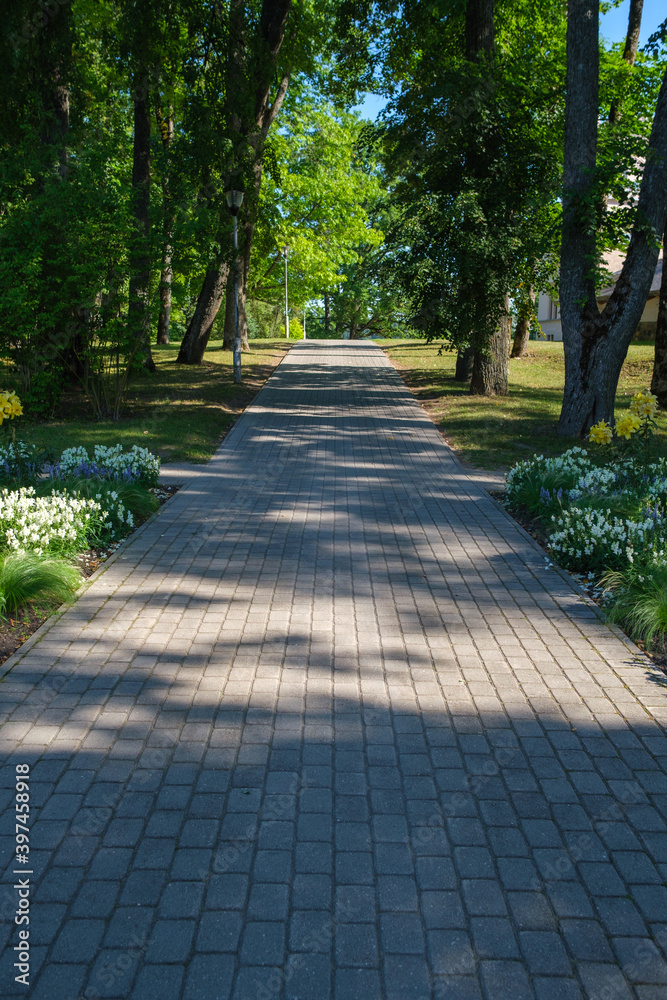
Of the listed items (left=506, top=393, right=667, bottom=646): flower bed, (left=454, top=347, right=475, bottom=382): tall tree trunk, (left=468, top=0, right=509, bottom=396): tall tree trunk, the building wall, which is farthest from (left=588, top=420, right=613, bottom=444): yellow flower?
the building wall

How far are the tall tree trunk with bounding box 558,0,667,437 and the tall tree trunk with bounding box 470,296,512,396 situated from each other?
4782mm

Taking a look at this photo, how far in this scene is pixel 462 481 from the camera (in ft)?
34.1

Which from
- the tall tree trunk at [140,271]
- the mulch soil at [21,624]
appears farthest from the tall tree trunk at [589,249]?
the mulch soil at [21,624]

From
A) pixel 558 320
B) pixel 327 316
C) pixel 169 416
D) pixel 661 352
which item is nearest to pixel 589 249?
pixel 661 352

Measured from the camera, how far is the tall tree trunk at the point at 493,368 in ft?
55.9

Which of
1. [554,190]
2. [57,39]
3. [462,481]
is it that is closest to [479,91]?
[554,190]

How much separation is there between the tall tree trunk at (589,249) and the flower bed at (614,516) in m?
2.42

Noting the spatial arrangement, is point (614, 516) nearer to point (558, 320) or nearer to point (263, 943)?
point (263, 943)

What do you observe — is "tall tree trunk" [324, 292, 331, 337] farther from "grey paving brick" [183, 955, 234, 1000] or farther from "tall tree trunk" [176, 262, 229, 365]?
"grey paving brick" [183, 955, 234, 1000]

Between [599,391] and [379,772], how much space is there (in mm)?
9521

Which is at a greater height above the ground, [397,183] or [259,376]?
[397,183]

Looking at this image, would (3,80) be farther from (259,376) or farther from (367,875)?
(367,875)

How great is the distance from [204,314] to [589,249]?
37.9 feet

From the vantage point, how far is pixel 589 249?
39.2 ft
